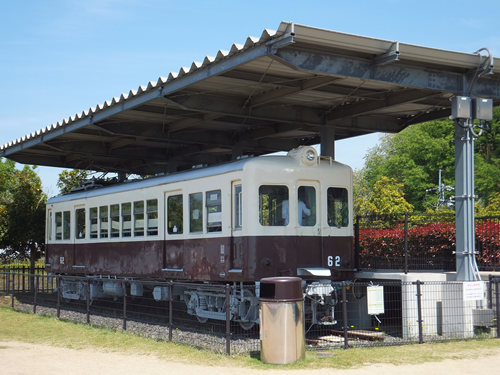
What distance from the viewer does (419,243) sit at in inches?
603

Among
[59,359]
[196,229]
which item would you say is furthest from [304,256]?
[59,359]

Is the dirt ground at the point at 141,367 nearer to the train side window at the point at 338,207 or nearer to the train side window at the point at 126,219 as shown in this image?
the train side window at the point at 338,207

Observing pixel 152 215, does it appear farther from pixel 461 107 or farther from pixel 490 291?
pixel 490 291

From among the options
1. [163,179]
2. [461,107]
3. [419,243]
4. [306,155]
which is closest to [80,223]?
[163,179]

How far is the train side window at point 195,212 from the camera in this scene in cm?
1470

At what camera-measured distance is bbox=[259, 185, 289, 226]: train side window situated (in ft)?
43.8

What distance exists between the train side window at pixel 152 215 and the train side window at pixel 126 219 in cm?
99

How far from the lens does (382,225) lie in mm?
15562

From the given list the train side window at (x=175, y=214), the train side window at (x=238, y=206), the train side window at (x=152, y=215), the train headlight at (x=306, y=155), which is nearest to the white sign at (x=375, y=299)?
the train side window at (x=238, y=206)

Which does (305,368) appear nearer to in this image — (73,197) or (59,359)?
(59,359)

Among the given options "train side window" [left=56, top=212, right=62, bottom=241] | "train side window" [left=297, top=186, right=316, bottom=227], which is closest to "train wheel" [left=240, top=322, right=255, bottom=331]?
"train side window" [left=297, top=186, right=316, bottom=227]

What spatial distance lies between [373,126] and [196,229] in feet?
19.1

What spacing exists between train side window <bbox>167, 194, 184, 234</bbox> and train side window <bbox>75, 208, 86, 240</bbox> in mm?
5509

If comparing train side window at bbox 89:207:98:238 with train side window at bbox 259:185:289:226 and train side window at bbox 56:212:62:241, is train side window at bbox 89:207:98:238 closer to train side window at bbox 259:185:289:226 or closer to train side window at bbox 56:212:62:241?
train side window at bbox 56:212:62:241
